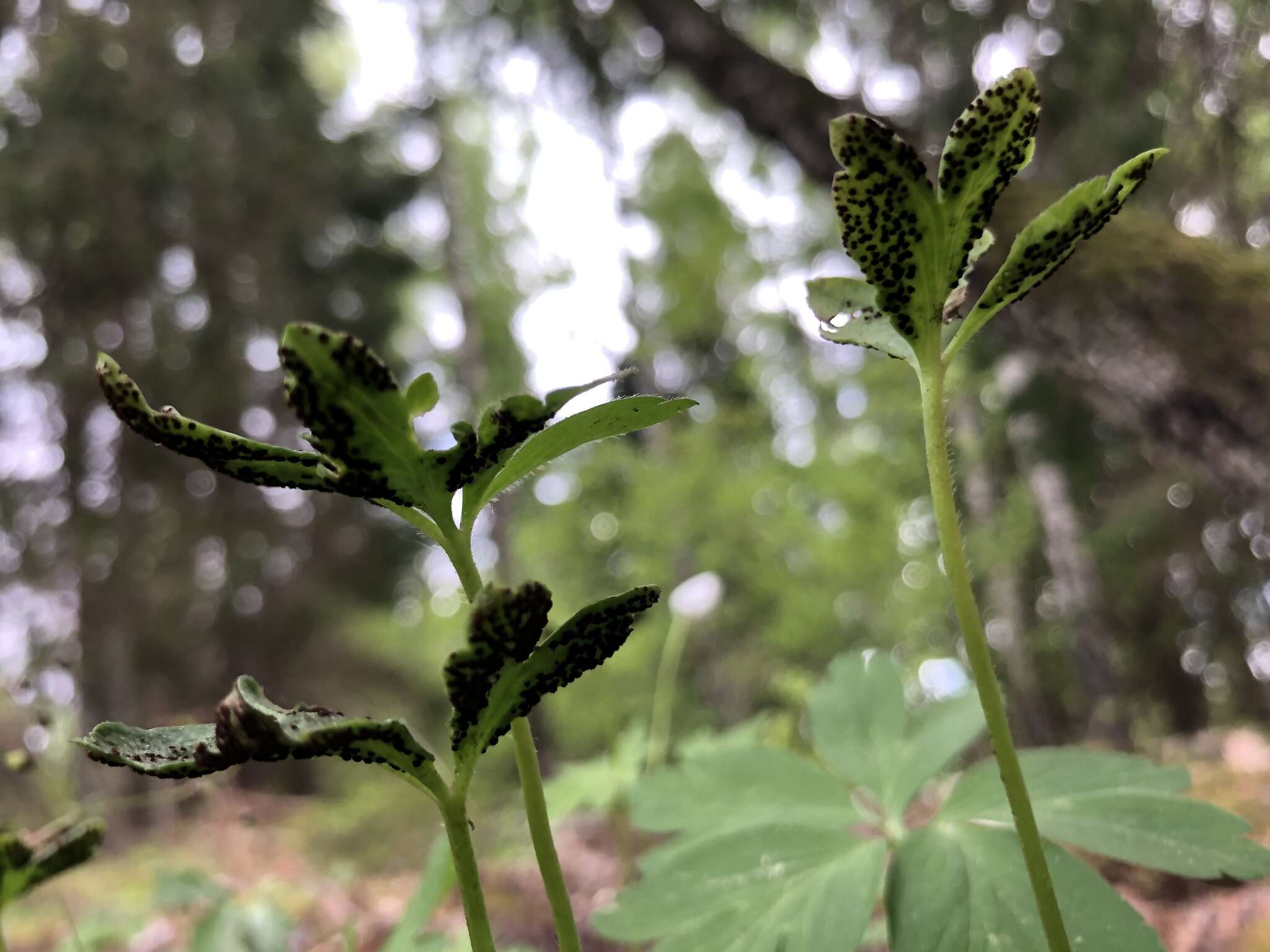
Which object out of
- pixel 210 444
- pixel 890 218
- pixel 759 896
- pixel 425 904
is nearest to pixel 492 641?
pixel 210 444

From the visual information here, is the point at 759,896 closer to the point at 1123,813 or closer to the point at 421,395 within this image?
the point at 1123,813

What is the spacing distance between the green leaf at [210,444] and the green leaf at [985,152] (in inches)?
13.1

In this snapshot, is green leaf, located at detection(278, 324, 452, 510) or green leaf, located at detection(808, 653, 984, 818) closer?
green leaf, located at detection(278, 324, 452, 510)

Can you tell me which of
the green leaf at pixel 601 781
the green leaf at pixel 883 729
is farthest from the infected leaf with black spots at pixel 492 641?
the green leaf at pixel 601 781

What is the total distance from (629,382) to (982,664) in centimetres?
302

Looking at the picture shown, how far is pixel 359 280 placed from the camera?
28.2 ft

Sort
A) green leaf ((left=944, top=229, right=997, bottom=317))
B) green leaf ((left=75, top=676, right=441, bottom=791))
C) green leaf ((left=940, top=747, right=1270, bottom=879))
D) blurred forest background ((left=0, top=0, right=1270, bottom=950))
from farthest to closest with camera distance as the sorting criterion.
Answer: blurred forest background ((left=0, top=0, right=1270, bottom=950)) < green leaf ((left=940, top=747, right=1270, bottom=879)) < green leaf ((left=944, top=229, right=997, bottom=317)) < green leaf ((left=75, top=676, right=441, bottom=791))

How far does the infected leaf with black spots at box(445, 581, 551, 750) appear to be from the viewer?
0.33 m

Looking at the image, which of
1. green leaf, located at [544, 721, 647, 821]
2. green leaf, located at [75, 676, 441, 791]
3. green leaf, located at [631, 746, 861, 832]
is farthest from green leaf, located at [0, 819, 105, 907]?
green leaf, located at [544, 721, 647, 821]

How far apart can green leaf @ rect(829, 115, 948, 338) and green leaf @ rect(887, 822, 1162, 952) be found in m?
0.38

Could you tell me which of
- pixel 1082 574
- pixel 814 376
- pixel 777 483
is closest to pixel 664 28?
pixel 777 483

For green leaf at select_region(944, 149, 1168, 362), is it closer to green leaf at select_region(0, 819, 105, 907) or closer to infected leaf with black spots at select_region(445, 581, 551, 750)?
infected leaf with black spots at select_region(445, 581, 551, 750)

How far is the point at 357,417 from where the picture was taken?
1.17 feet

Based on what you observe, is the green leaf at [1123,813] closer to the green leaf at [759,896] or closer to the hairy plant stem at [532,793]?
the green leaf at [759,896]
